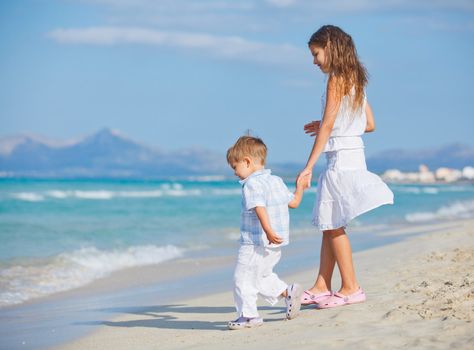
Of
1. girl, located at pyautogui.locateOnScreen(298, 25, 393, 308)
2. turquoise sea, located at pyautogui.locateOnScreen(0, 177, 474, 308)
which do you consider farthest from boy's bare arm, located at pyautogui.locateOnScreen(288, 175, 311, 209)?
turquoise sea, located at pyautogui.locateOnScreen(0, 177, 474, 308)

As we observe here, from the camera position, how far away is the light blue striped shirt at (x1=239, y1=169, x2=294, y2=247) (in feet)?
16.1

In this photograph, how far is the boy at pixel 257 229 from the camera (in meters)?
4.89

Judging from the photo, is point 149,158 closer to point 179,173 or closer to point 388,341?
point 179,173

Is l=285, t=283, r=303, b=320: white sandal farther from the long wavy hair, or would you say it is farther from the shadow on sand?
the long wavy hair

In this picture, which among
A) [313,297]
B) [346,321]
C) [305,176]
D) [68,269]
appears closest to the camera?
[346,321]

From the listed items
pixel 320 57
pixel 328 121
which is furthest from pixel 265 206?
pixel 320 57

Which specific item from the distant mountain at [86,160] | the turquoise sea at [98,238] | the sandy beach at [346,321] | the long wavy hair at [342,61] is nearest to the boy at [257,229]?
the sandy beach at [346,321]

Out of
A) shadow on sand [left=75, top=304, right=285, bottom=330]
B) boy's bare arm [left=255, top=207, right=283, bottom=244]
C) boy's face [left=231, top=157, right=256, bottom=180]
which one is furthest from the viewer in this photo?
shadow on sand [left=75, top=304, right=285, bottom=330]

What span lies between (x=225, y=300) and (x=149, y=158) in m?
147

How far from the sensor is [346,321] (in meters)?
4.59

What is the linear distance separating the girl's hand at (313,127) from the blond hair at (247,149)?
573 mm

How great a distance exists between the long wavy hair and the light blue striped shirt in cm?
74

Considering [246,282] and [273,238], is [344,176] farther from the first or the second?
[246,282]

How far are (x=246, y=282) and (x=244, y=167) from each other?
73 cm
